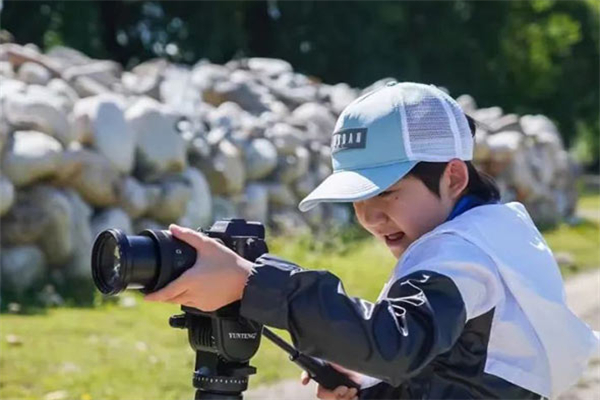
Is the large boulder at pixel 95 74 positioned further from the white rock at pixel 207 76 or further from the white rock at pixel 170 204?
the white rock at pixel 170 204

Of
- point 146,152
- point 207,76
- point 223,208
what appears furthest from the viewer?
point 207,76

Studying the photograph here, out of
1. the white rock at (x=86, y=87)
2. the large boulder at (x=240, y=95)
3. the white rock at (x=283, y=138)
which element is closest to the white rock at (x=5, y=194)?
the white rock at (x=86, y=87)

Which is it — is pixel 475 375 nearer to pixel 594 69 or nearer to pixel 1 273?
pixel 1 273

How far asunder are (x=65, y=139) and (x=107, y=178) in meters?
0.41

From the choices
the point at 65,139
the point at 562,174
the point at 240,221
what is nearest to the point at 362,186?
the point at 240,221

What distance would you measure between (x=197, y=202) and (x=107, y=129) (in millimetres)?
1259

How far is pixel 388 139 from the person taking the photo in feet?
6.72

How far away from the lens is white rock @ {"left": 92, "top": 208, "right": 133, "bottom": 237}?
7504 mm

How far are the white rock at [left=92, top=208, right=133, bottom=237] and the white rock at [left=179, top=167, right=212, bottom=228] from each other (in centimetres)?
82

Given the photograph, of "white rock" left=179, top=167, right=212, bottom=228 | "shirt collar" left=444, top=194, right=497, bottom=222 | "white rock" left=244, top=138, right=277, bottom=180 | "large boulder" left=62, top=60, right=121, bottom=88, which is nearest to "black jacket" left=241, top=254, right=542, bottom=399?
"shirt collar" left=444, top=194, right=497, bottom=222

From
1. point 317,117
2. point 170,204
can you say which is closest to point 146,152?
point 170,204

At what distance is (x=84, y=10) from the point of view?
21.1m

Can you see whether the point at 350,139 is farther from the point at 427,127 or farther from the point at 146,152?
the point at 146,152

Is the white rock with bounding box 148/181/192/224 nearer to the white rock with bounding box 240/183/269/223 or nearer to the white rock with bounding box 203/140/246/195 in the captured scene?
the white rock with bounding box 203/140/246/195
